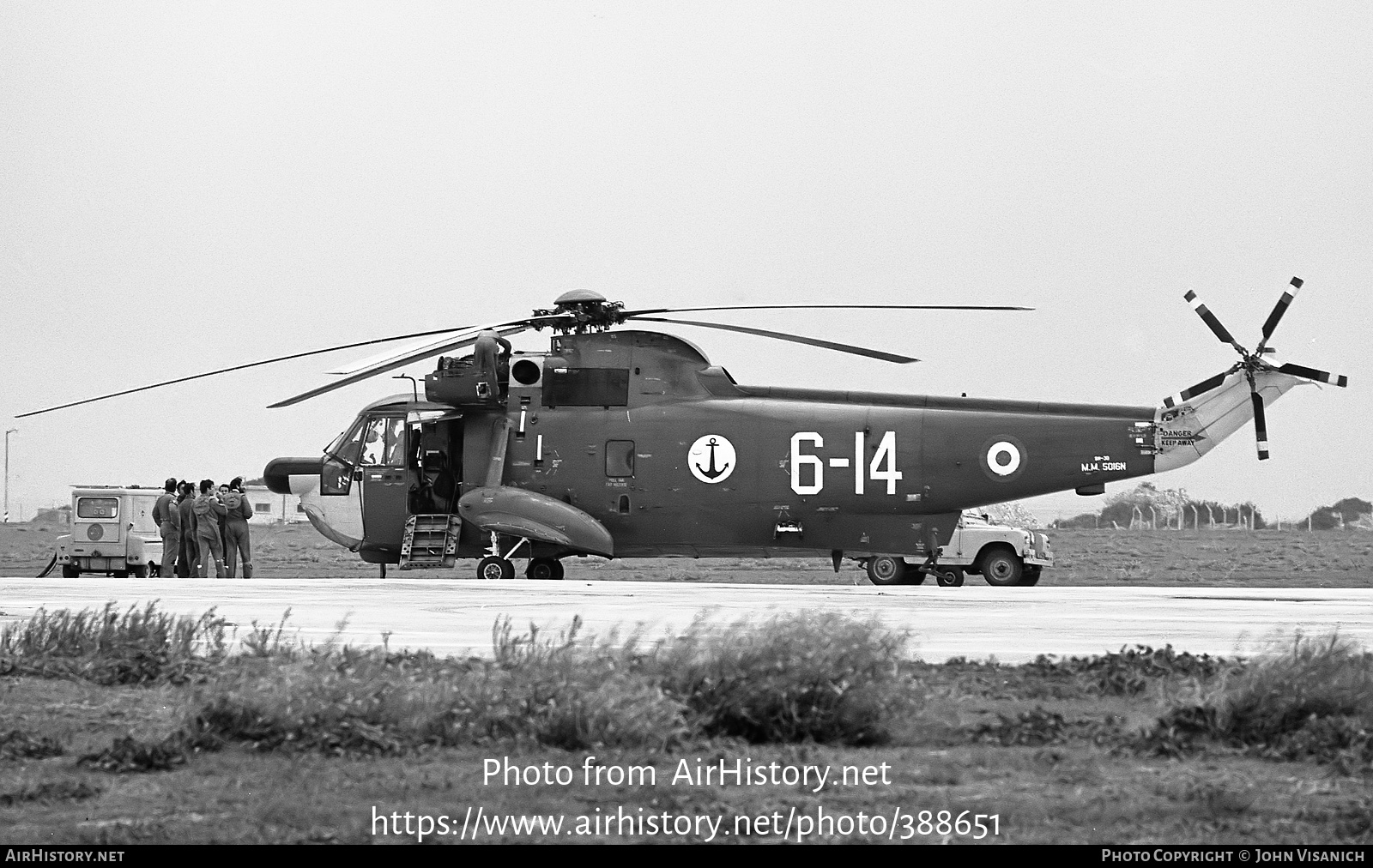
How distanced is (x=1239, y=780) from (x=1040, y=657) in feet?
11.1

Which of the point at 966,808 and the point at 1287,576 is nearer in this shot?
the point at 966,808

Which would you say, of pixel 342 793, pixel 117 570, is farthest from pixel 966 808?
pixel 117 570

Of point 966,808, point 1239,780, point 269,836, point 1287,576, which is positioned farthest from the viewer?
point 1287,576

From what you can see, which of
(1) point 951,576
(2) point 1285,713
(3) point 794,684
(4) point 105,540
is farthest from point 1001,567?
(4) point 105,540

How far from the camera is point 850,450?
24156 mm

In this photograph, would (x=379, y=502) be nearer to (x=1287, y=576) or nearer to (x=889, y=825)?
(x=889, y=825)

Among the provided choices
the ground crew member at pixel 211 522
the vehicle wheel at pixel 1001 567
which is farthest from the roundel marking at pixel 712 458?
the ground crew member at pixel 211 522

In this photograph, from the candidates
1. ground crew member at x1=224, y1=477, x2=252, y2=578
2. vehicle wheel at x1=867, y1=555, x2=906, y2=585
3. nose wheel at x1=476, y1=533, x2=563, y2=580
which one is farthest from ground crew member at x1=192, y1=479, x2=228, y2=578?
vehicle wheel at x1=867, y1=555, x2=906, y2=585

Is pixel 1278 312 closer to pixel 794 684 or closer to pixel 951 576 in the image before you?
pixel 951 576

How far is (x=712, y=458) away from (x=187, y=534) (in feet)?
33.0

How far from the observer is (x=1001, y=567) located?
25297mm

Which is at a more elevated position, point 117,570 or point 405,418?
point 405,418

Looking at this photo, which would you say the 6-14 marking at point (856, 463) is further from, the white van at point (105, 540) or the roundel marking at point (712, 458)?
the white van at point (105, 540)

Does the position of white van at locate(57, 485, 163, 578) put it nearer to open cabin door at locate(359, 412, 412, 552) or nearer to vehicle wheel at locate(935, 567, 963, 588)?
open cabin door at locate(359, 412, 412, 552)
